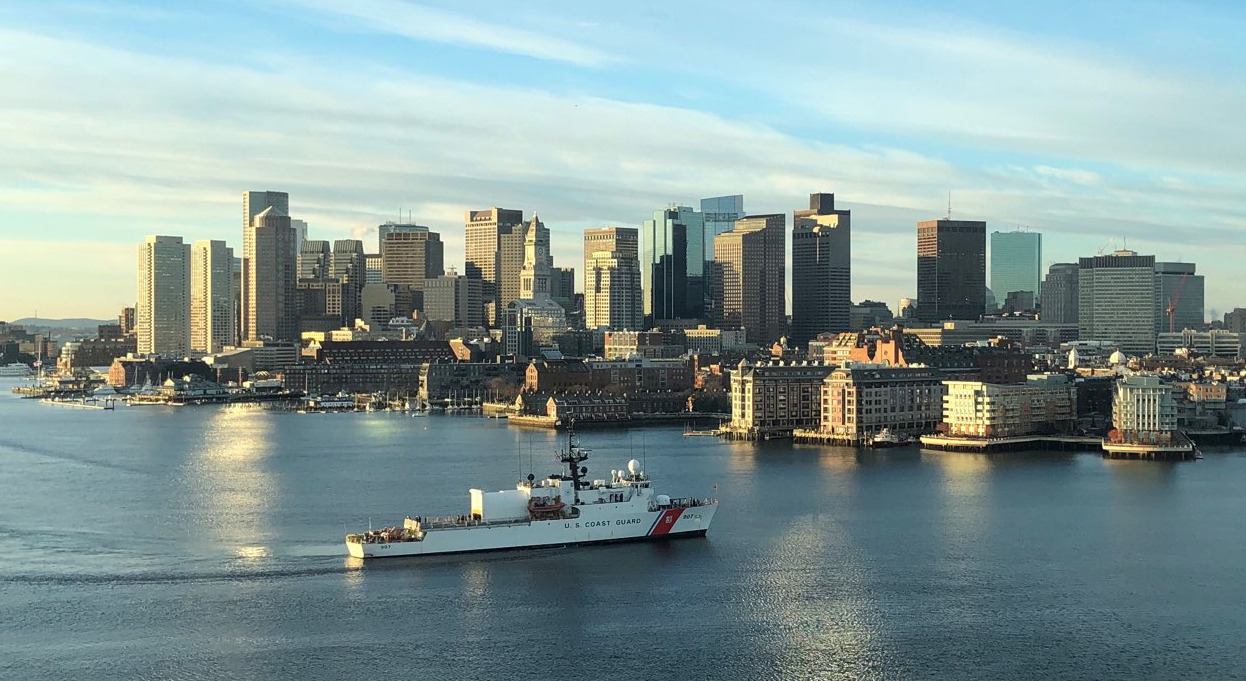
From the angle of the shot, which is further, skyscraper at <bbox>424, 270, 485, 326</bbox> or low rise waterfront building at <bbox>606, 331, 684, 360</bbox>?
skyscraper at <bbox>424, 270, 485, 326</bbox>

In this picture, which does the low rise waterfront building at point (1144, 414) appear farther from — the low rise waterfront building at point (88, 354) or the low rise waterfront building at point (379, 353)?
the low rise waterfront building at point (88, 354)

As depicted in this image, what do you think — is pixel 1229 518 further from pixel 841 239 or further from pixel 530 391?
pixel 841 239

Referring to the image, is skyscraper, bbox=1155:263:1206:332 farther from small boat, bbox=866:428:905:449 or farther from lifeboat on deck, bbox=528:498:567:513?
lifeboat on deck, bbox=528:498:567:513

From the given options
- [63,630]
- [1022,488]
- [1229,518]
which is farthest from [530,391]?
[63,630]

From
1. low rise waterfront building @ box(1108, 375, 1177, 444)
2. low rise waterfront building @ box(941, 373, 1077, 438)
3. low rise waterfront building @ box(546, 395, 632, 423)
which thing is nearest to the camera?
low rise waterfront building @ box(1108, 375, 1177, 444)

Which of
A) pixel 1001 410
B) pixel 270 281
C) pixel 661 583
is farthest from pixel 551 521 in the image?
pixel 270 281

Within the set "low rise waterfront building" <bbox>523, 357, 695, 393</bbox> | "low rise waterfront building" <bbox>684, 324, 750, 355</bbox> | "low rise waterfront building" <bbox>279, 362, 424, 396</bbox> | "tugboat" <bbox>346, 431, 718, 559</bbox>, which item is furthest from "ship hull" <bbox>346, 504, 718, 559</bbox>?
"low rise waterfront building" <bbox>684, 324, 750, 355</bbox>

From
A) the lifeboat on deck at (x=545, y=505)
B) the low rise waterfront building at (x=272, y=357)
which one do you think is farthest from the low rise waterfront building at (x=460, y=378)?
the lifeboat on deck at (x=545, y=505)
